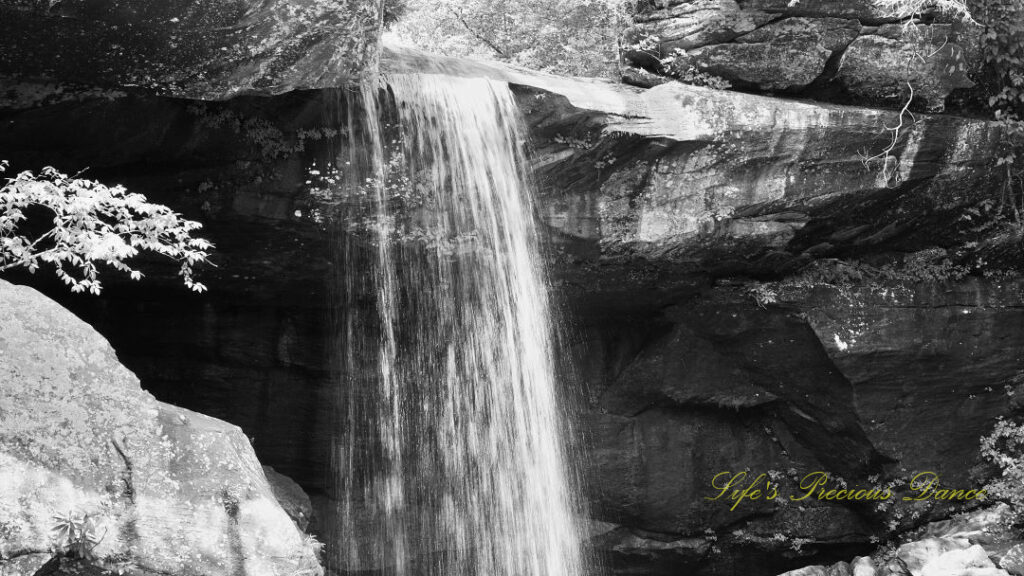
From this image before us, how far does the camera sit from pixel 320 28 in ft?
20.5

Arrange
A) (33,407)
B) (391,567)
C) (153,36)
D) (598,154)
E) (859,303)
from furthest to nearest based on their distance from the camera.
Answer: (391,567) < (859,303) < (598,154) < (153,36) < (33,407)

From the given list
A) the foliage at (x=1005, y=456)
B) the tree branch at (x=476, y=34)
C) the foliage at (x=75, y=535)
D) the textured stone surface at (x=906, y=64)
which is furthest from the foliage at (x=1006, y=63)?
the foliage at (x=75, y=535)

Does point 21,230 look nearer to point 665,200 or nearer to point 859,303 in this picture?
point 665,200

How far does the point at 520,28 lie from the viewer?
1568 centimetres

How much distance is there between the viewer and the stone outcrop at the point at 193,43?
5594mm

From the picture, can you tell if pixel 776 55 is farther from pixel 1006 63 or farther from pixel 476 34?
pixel 476 34

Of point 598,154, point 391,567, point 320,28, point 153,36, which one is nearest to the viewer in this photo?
point 153,36

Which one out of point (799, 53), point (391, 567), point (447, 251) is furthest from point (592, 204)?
point (391, 567)

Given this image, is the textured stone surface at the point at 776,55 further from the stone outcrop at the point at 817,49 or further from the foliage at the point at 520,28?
the foliage at the point at 520,28

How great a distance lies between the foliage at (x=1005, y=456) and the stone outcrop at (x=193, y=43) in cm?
793

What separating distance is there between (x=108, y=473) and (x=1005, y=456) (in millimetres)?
9190

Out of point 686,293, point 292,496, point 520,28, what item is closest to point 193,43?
point 292,496

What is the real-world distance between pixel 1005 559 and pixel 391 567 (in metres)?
6.53

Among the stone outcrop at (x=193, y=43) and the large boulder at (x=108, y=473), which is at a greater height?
the stone outcrop at (x=193, y=43)
